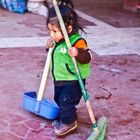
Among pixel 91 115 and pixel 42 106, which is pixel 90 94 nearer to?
pixel 42 106

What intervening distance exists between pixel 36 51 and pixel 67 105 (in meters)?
2.39

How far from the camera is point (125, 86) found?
441 cm

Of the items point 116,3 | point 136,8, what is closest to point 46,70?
point 136,8

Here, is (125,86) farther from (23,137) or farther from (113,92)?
(23,137)

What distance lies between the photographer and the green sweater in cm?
309

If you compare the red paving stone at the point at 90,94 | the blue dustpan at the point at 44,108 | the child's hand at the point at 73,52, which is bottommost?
the red paving stone at the point at 90,94

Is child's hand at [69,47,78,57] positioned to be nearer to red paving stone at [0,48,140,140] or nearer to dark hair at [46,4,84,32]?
dark hair at [46,4,84,32]

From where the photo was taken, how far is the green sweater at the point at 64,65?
10.1 feet

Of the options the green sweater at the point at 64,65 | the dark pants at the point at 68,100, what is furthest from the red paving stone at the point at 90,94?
the green sweater at the point at 64,65

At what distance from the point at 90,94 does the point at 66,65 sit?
1.06 meters

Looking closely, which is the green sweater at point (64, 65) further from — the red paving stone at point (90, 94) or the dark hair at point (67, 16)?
the red paving stone at point (90, 94)

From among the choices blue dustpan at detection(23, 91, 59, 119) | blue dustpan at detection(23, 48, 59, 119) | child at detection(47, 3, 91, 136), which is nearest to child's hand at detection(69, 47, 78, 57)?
child at detection(47, 3, 91, 136)

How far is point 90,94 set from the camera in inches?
161

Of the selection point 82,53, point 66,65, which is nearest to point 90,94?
Answer: point 66,65
